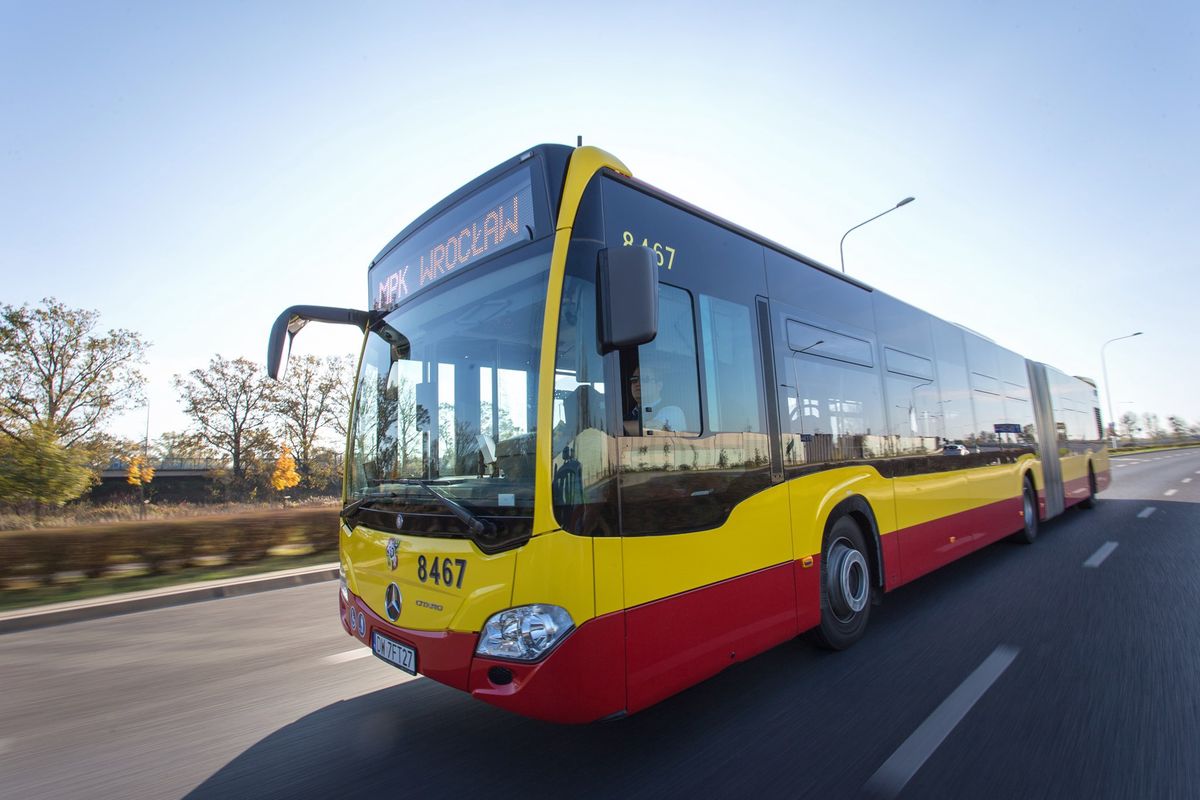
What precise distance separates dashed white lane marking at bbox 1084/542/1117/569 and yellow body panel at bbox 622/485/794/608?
227 inches

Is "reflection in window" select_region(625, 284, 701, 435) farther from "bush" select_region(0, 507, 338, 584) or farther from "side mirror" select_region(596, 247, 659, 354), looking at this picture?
"bush" select_region(0, 507, 338, 584)

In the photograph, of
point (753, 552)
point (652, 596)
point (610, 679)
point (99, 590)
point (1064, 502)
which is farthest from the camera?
point (1064, 502)

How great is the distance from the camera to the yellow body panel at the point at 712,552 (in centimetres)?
277

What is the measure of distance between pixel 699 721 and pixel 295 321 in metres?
3.48

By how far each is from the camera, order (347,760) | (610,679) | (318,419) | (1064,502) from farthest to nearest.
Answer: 1. (318,419)
2. (1064,502)
3. (347,760)
4. (610,679)

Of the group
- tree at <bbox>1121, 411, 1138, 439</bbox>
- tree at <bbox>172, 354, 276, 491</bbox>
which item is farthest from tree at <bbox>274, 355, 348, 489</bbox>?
tree at <bbox>1121, 411, 1138, 439</bbox>

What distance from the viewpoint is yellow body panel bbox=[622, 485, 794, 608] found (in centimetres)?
277

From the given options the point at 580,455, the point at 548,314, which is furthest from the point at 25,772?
the point at 548,314

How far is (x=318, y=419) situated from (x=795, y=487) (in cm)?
4705

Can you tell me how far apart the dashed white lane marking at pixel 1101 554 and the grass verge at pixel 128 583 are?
10.7 meters

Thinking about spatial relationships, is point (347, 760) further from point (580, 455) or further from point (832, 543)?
point (832, 543)

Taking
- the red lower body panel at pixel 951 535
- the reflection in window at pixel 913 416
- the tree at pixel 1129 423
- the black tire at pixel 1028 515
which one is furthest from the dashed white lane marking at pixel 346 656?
the tree at pixel 1129 423

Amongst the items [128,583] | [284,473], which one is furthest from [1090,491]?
[284,473]

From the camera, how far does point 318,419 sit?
45000mm
